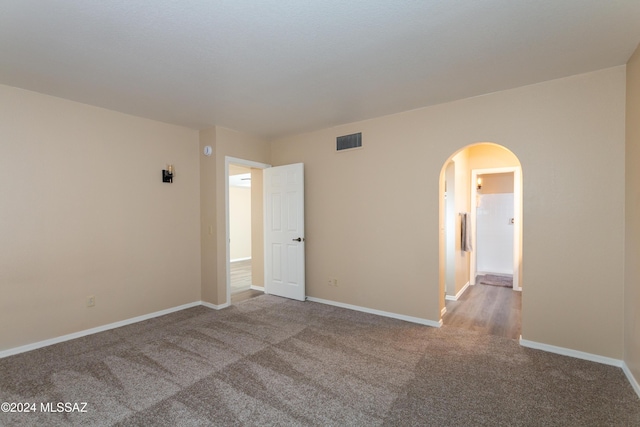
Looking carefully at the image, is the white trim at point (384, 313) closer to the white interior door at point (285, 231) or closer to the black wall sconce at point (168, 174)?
the white interior door at point (285, 231)

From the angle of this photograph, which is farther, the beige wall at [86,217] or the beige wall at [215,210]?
the beige wall at [215,210]

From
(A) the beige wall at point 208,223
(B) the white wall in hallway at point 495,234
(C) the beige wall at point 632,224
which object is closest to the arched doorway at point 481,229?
(B) the white wall in hallway at point 495,234

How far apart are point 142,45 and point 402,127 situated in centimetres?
285

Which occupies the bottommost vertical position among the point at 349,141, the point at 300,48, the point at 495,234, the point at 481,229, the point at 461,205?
the point at 495,234

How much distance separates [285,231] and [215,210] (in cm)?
114

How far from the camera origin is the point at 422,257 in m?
3.67

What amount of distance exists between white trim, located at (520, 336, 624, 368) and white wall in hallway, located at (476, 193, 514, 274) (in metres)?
4.04

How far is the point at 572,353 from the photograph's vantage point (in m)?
2.81

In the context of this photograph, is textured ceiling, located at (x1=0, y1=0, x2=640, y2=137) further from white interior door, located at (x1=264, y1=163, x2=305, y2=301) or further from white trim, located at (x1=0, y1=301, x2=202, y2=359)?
white trim, located at (x1=0, y1=301, x2=202, y2=359)

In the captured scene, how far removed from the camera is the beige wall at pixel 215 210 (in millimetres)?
4340

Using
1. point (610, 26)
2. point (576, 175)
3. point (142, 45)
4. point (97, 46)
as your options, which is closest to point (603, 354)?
point (576, 175)

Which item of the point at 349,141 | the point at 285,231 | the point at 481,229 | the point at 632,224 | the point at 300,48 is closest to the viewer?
the point at 300,48

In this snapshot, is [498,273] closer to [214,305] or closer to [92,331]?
[214,305]

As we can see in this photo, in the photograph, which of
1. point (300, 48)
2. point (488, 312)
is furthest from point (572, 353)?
point (300, 48)
